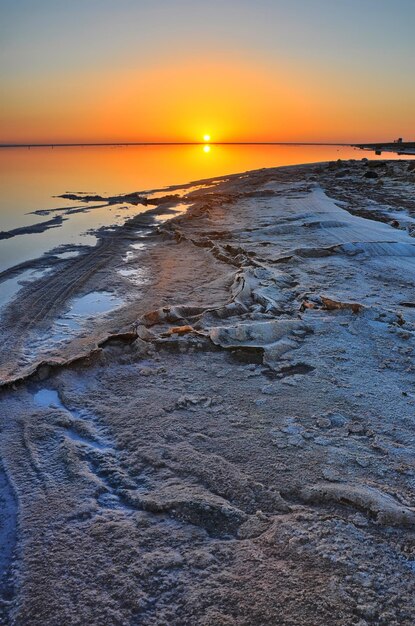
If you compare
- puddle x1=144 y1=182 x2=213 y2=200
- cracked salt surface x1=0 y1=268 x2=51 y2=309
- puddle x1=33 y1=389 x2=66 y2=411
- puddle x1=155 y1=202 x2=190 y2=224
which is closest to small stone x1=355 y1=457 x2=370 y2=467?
puddle x1=33 y1=389 x2=66 y2=411

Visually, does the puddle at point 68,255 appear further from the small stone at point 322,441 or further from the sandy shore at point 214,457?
the small stone at point 322,441

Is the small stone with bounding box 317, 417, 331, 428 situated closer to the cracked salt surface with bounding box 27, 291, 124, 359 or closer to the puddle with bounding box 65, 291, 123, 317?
the cracked salt surface with bounding box 27, 291, 124, 359

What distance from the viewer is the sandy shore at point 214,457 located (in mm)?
1927

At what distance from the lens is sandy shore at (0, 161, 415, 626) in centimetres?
193

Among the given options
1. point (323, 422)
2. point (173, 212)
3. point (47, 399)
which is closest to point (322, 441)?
point (323, 422)

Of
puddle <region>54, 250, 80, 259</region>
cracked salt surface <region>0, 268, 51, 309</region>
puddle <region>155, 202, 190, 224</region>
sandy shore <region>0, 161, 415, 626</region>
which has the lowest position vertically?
sandy shore <region>0, 161, 415, 626</region>

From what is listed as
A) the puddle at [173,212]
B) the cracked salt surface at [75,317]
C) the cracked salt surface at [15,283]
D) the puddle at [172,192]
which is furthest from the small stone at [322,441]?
the puddle at [172,192]

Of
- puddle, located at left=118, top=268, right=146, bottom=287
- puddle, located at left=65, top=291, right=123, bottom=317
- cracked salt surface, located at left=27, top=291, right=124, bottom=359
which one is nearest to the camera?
cracked salt surface, located at left=27, top=291, right=124, bottom=359

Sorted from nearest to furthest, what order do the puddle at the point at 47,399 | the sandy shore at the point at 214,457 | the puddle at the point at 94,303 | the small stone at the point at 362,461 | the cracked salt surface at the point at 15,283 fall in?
1. the sandy shore at the point at 214,457
2. the small stone at the point at 362,461
3. the puddle at the point at 47,399
4. the puddle at the point at 94,303
5. the cracked salt surface at the point at 15,283

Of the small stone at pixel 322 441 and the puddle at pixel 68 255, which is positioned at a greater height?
the puddle at pixel 68 255

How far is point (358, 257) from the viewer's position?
7605 millimetres

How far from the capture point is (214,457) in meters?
2.77

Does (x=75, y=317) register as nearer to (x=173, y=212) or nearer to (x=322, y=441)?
(x=322, y=441)

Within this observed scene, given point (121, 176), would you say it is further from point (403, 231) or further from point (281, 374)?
point (281, 374)
